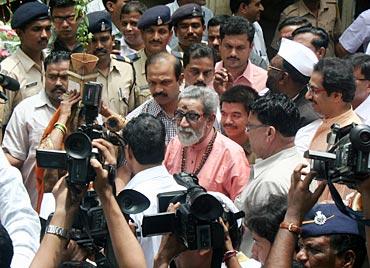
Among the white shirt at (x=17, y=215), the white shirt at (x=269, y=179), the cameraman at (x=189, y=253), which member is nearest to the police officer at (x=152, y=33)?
the white shirt at (x=269, y=179)

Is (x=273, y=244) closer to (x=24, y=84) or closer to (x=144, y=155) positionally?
(x=144, y=155)

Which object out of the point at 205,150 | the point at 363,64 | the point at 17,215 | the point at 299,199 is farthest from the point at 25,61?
the point at 299,199

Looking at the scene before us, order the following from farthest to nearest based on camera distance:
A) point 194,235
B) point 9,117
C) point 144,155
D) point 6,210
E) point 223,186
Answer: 1. point 9,117
2. point 223,186
3. point 144,155
4. point 6,210
5. point 194,235

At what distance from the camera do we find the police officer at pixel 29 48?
8484mm

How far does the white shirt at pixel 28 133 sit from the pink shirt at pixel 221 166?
3.41 feet

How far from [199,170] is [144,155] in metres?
0.88

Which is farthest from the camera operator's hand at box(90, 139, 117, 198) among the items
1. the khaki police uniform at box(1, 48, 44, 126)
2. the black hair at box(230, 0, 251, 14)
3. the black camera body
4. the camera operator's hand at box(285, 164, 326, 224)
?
the black hair at box(230, 0, 251, 14)

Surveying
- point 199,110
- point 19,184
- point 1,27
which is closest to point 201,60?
point 199,110

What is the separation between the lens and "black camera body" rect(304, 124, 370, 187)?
421 cm

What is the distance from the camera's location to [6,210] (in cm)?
543

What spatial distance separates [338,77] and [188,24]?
9.78ft

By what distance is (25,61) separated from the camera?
8.55m

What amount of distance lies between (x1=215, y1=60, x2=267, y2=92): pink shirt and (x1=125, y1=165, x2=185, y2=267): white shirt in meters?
2.59

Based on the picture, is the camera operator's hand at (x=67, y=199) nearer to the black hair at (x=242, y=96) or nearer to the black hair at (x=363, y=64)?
the black hair at (x=242, y=96)
